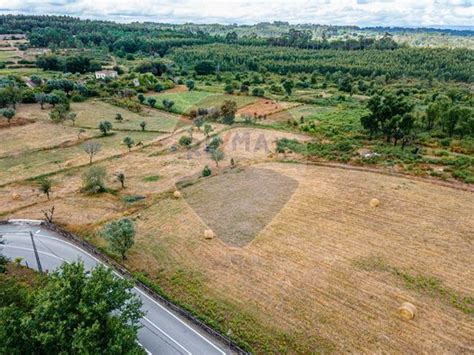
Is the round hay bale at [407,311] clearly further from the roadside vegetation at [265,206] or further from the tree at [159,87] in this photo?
the tree at [159,87]

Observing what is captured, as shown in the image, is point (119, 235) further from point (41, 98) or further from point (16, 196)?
point (41, 98)

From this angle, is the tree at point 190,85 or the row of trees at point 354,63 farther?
the row of trees at point 354,63

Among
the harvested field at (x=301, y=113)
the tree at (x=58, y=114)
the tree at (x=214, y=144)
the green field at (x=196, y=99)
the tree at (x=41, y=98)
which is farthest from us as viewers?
the green field at (x=196, y=99)

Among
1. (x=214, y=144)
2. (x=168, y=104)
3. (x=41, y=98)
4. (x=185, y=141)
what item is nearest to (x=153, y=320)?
(x=214, y=144)

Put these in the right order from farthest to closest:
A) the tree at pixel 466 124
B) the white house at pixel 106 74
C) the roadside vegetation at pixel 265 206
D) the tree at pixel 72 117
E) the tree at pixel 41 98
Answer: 1. the white house at pixel 106 74
2. the tree at pixel 41 98
3. the tree at pixel 72 117
4. the tree at pixel 466 124
5. the roadside vegetation at pixel 265 206

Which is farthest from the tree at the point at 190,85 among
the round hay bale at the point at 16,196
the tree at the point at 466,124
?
the tree at the point at 466,124

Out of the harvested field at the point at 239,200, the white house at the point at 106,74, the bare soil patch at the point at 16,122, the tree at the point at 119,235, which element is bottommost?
the bare soil patch at the point at 16,122
